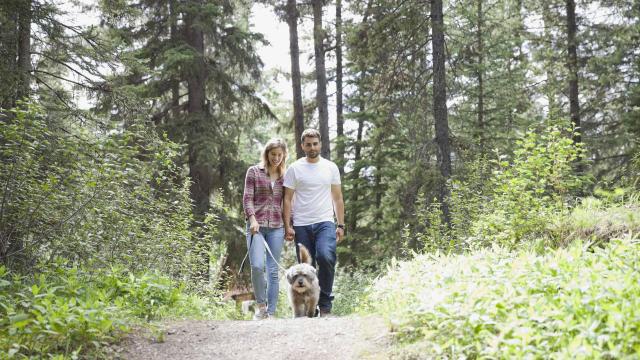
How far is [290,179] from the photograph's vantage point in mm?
6820

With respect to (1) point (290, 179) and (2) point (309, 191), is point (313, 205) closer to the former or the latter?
(2) point (309, 191)

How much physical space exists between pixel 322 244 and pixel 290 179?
856mm

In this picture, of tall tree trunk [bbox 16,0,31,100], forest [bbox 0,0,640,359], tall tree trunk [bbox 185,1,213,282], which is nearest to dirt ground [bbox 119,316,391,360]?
forest [bbox 0,0,640,359]

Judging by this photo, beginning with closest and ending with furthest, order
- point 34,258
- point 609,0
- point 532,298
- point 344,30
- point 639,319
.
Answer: point 639,319
point 532,298
point 34,258
point 344,30
point 609,0

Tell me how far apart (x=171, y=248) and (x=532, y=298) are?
575 centimetres

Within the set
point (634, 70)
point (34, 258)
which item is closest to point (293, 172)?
point (34, 258)

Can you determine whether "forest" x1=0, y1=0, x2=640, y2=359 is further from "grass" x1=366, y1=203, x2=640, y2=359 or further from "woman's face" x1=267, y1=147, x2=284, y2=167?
"woman's face" x1=267, y1=147, x2=284, y2=167

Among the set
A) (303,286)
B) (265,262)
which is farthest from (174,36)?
(303,286)

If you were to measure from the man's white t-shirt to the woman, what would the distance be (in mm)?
212

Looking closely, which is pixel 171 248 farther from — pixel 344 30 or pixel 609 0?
pixel 609 0

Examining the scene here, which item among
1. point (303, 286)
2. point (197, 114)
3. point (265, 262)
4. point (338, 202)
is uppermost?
point (197, 114)

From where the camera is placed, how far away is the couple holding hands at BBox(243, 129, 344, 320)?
6.77 meters

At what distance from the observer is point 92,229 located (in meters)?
6.40

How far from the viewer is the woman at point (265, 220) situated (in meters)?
6.82
